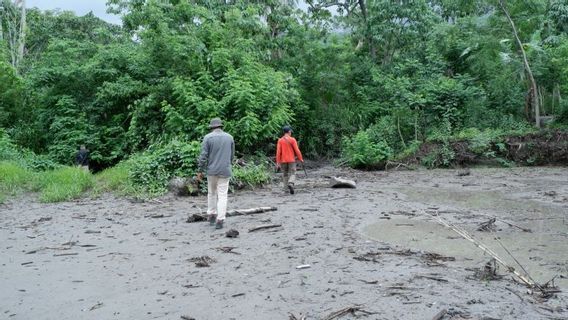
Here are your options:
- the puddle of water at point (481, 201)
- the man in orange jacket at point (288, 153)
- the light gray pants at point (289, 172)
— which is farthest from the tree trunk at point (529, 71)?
the light gray pants at point (289, 172)

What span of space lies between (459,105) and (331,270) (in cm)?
1897

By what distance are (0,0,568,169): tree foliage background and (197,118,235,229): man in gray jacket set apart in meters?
5.39

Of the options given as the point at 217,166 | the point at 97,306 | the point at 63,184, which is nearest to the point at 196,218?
the point at 217,166

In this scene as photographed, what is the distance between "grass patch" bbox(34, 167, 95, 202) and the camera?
42.5 ft

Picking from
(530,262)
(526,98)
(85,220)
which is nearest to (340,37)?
(526,98)

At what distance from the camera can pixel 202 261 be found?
268 inches

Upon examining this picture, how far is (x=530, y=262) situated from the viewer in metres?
6.59

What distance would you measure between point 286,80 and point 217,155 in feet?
44.4

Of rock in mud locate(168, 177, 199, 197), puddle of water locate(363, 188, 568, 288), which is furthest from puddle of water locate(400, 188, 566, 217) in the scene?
rock in mud locate(168, 177, 199, 197)

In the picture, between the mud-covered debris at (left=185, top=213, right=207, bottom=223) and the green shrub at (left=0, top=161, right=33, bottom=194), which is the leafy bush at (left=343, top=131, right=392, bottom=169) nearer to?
the mud-covered debris at (left=185, top=213, right=207, bottom=223)

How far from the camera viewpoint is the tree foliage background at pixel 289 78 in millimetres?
18328

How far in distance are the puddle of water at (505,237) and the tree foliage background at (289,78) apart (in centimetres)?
762

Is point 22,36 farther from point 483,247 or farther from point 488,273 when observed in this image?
point 488,273

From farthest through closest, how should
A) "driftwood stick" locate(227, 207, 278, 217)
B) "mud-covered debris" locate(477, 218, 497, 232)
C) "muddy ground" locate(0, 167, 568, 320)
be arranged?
"driftwood stick" locate(227, 207, 278, 217), "mud-covered debris" locate(477, 218, 497, 232), "muddy ground" locate(0, 167, 568, 320)
